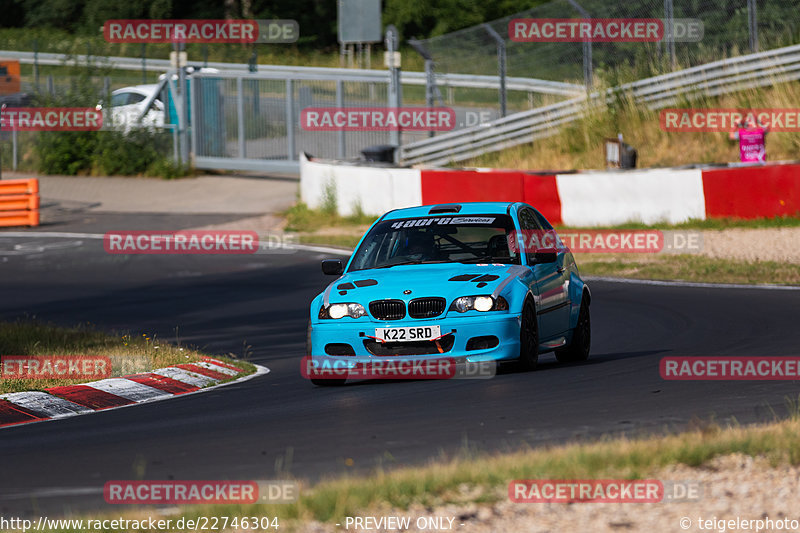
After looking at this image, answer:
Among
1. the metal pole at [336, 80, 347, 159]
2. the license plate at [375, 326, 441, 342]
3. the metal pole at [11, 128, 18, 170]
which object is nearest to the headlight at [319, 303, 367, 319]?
the license plate at [375, 326, 441, 342]

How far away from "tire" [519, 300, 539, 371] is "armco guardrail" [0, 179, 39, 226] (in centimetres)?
2028

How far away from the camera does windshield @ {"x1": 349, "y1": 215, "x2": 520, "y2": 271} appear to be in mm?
10570

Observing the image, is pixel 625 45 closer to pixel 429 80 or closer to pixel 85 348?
pixel 429 80

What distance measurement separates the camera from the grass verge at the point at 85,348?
34.7ft

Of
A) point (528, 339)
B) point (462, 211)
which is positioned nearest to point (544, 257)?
point (462, 211)

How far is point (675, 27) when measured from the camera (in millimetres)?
27109

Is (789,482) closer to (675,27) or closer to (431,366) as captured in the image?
(431,366)

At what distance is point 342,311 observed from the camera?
9.84 meters

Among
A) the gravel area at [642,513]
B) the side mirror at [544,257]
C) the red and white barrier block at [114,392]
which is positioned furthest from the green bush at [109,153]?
the gravel area at [642,513]

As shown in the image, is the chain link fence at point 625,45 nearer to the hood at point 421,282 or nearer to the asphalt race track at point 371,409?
the asphalt race track at point 371,409

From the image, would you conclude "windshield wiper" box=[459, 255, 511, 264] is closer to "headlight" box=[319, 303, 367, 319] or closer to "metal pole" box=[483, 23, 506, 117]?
"headlight" box=[319, 303, 367, 319]

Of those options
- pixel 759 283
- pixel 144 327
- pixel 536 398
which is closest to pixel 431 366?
pixel 536 398

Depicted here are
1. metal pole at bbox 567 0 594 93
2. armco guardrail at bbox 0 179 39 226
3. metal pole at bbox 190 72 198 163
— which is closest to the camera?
metal pole at bbox 567 0 594 93

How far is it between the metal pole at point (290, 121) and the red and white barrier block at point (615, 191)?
23.9 feet
